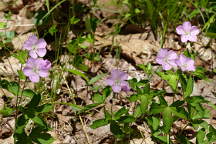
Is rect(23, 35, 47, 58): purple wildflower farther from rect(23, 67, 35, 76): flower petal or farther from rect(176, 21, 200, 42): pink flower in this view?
rect(176, 21, 200, 42): pink flower

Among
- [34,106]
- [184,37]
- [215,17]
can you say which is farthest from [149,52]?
[34,106]

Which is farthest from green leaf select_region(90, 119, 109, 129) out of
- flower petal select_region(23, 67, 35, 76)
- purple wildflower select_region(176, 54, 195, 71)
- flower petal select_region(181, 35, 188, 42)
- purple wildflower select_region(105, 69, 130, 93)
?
flower petal select_region(181, 35, 188, 42)

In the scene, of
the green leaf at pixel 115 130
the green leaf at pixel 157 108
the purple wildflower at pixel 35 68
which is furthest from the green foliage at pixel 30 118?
the green leaf at pixel 157 108

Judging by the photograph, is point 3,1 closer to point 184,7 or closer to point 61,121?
point 61,121

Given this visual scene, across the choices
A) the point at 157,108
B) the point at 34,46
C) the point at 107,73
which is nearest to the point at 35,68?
the point at 34,46

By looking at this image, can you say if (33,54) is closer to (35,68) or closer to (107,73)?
(35,68)

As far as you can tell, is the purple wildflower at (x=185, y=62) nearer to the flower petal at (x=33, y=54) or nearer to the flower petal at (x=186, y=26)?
the flower petal at (x=186, y=26)
